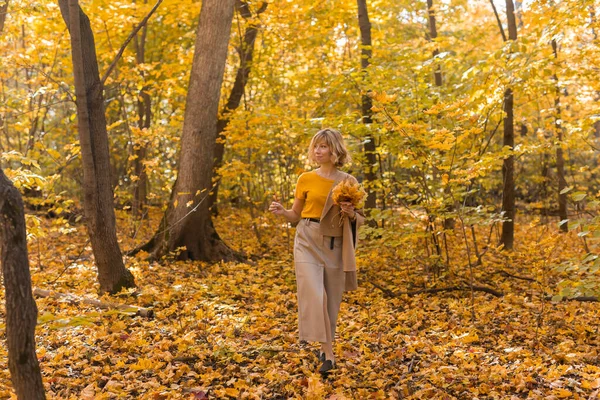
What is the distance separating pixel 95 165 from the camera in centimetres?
581

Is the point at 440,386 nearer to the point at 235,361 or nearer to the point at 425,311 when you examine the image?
the point at 235,361

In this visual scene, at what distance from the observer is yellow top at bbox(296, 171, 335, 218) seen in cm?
450

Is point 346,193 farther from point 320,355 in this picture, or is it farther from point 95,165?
point 95,165

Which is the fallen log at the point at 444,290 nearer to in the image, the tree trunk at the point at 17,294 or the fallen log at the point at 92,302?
the fallen log at the point at 92,302

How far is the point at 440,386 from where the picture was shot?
403 centimetres

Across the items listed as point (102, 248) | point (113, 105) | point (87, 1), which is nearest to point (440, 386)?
point (102, 248)

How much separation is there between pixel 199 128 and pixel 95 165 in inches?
108

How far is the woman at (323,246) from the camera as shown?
4383 mm

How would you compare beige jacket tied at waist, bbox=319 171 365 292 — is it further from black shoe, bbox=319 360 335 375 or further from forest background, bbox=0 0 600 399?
forest background, bbox=0 0 600 399

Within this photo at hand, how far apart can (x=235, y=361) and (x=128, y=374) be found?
2.82ft

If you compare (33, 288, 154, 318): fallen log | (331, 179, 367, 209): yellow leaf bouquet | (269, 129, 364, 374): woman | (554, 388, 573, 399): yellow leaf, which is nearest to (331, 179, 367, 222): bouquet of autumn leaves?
(331, 179, 367, 209): yellow leaf bouquet

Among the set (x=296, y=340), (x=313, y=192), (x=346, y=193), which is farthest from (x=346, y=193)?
(x=296, y=340)

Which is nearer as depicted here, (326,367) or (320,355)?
(326,367)

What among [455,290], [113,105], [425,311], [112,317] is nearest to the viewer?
[112,317]
